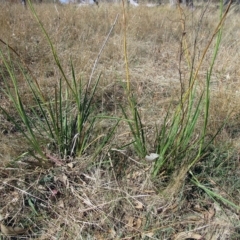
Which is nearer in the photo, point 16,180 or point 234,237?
point 234,237

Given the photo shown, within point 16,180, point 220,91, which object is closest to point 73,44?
point 220,91

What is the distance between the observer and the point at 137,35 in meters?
3.60

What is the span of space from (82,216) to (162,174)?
41 cm

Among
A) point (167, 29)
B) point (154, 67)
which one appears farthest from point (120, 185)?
point (167, 29)

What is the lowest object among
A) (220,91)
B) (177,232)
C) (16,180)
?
(177,232)

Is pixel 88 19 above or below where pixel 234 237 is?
above

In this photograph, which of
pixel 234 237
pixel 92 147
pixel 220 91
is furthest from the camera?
pixel 220 91

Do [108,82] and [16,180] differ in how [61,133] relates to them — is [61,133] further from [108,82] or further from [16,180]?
[108,82]

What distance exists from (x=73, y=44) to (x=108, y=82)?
3.76ft

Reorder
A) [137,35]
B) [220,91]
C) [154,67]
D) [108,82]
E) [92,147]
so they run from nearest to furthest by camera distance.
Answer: [92,147]
[220,91]
[108,82]
[154,67]
[137,35]

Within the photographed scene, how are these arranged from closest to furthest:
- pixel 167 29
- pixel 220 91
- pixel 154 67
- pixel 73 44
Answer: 1. pixel 220 91
2. pixel 154 67
3. pixel 73 44
4. pixel 167 29

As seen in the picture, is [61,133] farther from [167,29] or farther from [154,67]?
[167,29]

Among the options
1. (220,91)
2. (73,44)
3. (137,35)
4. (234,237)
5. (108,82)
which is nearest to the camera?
(234,237)

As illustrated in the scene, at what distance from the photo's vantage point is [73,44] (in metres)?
3.15
